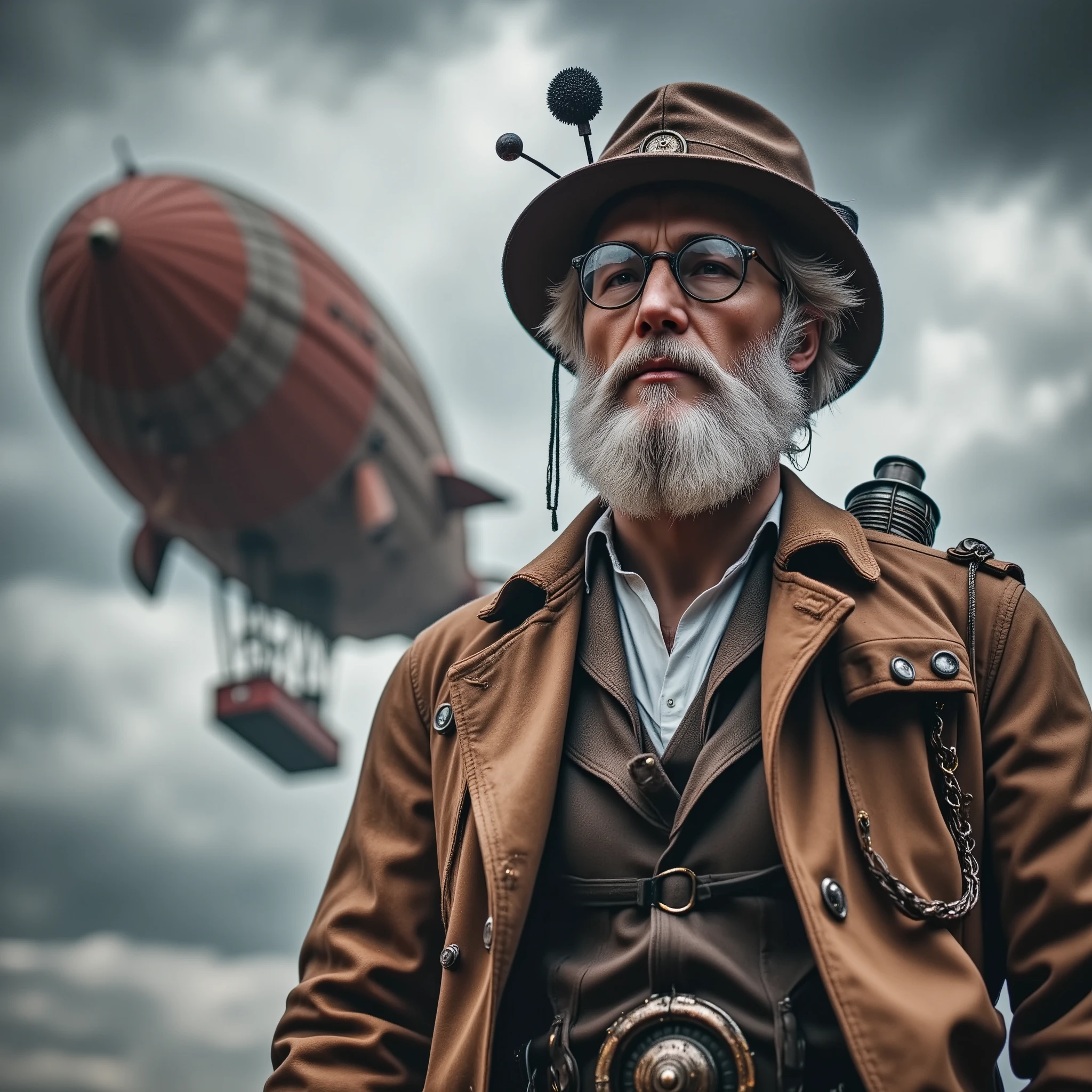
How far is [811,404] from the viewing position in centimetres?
379

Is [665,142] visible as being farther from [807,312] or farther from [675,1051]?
[675,1051]

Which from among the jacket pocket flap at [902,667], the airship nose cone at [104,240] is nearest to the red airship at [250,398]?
the airship nose cone at [104,240]

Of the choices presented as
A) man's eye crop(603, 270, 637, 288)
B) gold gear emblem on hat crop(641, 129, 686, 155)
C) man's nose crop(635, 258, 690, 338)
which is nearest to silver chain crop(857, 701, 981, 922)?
man's nose crop(635, 258, 690, 338)

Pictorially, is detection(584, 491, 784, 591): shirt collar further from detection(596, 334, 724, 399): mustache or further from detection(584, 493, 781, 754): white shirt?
detection(596, 334, 724, 399): mustache

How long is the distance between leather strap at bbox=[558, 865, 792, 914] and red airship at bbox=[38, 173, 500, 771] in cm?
1750

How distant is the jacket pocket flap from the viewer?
110 inches

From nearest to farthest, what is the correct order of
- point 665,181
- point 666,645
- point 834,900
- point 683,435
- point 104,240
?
point 834,900 → point 666,645 → point 683,435 → point 665,181 → point 104,240

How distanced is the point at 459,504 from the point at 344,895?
2050cm

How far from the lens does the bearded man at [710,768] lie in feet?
8.46

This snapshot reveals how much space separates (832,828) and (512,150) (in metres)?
2.14

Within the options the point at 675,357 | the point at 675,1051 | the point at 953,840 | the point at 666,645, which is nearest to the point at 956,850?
the point at 953,840

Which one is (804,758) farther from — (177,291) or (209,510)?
(209,510)

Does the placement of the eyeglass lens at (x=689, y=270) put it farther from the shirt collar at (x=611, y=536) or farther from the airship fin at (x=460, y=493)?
the airship fin at (x=460, y=493)

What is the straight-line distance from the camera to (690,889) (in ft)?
8.89
